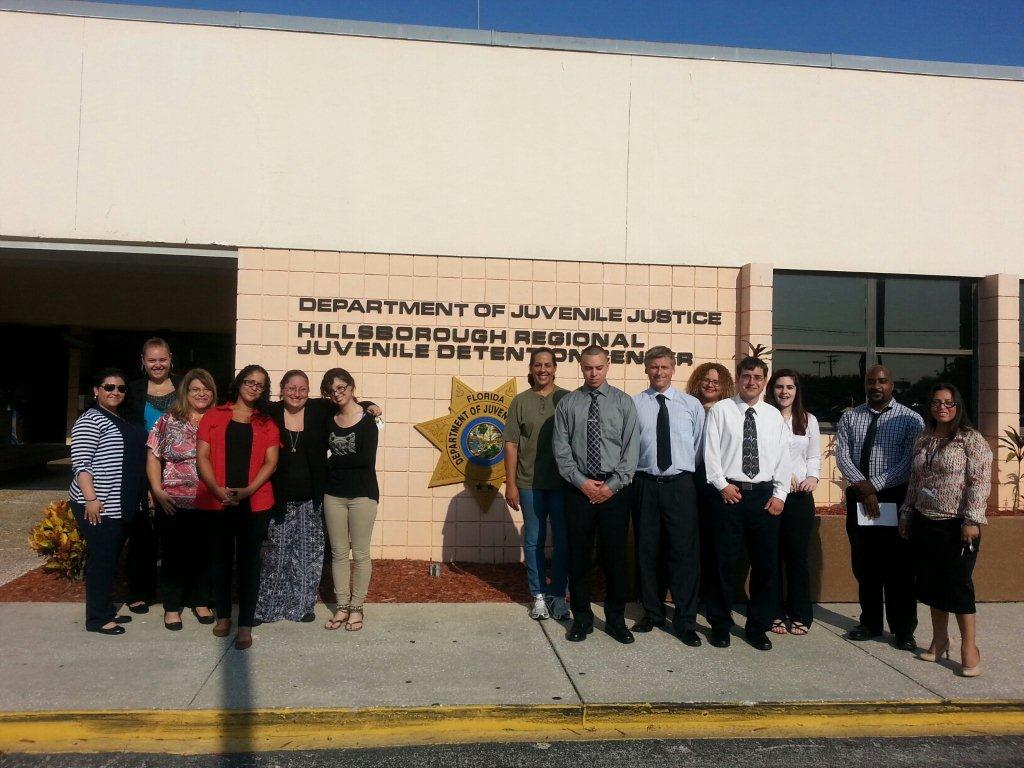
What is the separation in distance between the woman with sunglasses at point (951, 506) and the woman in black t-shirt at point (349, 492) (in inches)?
152

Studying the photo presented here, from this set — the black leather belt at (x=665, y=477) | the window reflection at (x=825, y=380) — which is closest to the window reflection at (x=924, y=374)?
the window reflection at (x=825, y=380)

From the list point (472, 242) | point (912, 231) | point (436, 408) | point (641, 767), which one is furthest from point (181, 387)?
point (912, 231)

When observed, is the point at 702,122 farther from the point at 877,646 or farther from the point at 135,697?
the point at 135,697

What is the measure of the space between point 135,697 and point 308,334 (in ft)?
12.9

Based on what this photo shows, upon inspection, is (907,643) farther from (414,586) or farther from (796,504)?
(414,586)

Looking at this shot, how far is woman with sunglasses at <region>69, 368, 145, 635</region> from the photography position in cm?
550

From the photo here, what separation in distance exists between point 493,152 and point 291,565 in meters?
4.47

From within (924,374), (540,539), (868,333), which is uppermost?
(868,333)

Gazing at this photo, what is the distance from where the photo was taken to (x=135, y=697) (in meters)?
4.46

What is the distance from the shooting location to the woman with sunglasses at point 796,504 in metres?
5.73

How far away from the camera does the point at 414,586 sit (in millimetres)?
6902

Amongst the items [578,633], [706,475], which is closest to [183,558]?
[578,633]

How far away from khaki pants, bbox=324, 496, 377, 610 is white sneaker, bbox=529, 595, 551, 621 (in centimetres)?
133

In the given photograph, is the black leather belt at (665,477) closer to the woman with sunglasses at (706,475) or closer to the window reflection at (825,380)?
the woman with sunglasses at (706,475)
